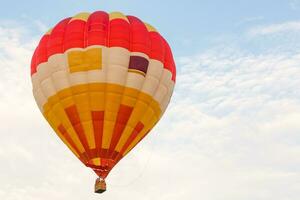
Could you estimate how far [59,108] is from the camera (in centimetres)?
2794

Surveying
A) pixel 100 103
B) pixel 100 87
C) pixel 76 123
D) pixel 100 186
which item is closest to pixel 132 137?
pixel 100 103

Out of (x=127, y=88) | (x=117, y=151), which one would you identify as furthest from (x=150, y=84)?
(x=117, y=151)

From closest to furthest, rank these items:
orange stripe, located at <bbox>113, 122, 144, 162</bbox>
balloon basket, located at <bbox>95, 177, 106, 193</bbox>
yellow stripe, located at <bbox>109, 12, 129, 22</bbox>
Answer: balloon basket, located at <bbox>95, 177, 106, 193</bbox> < orange stripe, located at <bbox>113, 122, 144, 162</bbox> < yellow stripe, located at <bbox>109, 12, 129, 22</bbox>

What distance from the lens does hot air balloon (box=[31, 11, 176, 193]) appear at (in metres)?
27.5

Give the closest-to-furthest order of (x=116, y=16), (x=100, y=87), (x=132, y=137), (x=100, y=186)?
(x=100, y=186), (x=100, y=87), (x=132, y=137), (x=116, y=16)

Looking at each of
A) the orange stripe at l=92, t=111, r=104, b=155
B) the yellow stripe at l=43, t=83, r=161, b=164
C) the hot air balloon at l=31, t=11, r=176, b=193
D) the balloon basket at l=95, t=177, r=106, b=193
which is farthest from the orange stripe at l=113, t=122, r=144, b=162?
the balloon basket at l=95, t=177, r=106, b=193

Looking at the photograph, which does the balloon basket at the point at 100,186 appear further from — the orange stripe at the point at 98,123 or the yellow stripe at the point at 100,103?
the orange stripe at the point at 98,123

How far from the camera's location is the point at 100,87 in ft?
90.3

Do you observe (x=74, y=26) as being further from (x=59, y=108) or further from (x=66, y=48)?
(x=59, y=108)

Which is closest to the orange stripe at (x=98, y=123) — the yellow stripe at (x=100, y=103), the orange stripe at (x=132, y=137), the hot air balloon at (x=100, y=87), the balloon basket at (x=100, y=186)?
the hot air balloon at (x=100, y=87)

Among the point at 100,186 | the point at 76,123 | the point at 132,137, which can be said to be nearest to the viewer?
the point at 100,186

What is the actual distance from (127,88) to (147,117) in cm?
161

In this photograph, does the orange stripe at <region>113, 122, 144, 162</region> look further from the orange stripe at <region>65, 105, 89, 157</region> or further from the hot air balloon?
the orange stripe at <region>65, 105, 89, 157</region>

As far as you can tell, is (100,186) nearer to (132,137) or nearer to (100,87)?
(132,137)
